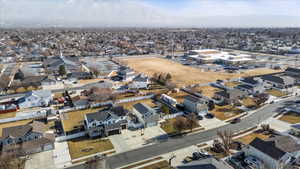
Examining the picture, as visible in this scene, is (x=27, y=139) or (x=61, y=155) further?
(x=27, y=139)

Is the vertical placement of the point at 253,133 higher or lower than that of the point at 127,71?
lower

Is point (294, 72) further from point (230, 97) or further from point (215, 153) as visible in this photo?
point (215, 153)

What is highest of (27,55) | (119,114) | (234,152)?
(27,55)

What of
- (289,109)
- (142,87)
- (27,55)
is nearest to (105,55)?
(27,55)

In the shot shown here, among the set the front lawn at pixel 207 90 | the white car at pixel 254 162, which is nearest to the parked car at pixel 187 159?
the white car at pixel 254 162

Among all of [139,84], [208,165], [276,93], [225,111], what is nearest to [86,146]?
[208,165]

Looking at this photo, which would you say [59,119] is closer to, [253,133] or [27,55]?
[253,133]

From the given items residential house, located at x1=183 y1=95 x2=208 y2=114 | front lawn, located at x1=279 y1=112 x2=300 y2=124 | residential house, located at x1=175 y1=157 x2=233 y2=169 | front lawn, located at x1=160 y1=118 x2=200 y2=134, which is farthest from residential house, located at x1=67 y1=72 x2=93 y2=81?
front lawn, located at x1=279 y1=112 x2=300 y2=124
